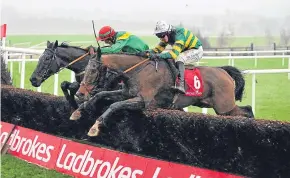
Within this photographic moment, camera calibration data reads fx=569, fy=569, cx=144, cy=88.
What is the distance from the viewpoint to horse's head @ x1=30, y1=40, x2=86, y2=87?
22.0ft

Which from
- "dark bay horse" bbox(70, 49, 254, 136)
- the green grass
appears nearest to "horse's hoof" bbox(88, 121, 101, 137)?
"dark bay horse" bbox(70, 49, 254, 136)

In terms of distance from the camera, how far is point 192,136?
15.4 feet

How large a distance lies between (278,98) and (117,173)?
265 inches

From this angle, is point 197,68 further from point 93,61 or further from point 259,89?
point 259,89

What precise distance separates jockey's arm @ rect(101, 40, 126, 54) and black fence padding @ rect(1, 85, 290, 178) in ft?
2.42

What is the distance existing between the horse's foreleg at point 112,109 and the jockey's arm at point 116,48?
0.87m

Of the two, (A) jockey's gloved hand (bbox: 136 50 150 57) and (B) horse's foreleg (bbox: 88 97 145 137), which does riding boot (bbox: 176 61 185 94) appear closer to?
(A) jockey's gloved hand (bbox: 136 50 150 57)

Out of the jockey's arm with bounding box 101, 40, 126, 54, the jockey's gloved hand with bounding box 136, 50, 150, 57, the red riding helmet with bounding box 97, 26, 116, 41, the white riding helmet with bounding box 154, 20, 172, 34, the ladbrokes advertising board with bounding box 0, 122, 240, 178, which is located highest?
the white riding helmet with bounding box 154, 20, 172, 34

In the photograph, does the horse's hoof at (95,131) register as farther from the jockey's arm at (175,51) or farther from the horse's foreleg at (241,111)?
the horse's foreleg at (241,111)

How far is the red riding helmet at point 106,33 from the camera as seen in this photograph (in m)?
6.80

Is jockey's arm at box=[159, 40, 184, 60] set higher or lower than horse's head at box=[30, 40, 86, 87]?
higher

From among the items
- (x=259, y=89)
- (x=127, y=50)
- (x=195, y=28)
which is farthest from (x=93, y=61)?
(x=195, y=28)

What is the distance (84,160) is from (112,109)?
562 millimetres

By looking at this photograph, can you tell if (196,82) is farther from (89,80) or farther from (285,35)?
(285,35)
